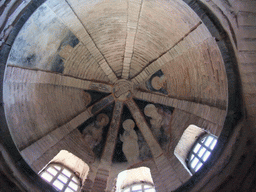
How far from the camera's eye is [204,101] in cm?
712

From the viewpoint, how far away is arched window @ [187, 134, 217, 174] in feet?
22.8

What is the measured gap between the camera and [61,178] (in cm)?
766

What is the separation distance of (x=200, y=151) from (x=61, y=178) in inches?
183

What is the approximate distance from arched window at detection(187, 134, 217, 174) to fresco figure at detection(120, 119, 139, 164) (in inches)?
75.6

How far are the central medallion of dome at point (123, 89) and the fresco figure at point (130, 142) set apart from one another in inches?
37.9

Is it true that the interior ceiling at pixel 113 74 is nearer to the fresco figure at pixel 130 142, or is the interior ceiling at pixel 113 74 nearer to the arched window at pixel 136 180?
the fresco figure at pixel 130 142

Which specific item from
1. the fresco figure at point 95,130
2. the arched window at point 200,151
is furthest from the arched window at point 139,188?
Result: the fresco figure at point 95,130

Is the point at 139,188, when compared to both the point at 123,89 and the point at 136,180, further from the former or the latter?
the point at 123,89

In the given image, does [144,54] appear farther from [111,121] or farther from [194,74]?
[111,121]

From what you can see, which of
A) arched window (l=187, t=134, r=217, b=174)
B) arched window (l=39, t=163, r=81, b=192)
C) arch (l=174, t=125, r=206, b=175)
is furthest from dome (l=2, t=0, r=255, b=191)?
arched window (l=39, t=163, r=81, b=192)

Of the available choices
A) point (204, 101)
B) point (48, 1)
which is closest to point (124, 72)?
point (204, 101)

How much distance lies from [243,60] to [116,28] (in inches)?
176

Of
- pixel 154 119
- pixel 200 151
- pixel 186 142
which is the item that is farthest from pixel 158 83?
pixel 200 151

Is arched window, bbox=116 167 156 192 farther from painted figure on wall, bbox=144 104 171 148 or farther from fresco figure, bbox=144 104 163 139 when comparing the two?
fresco figure, bbox=144 104 163 139
